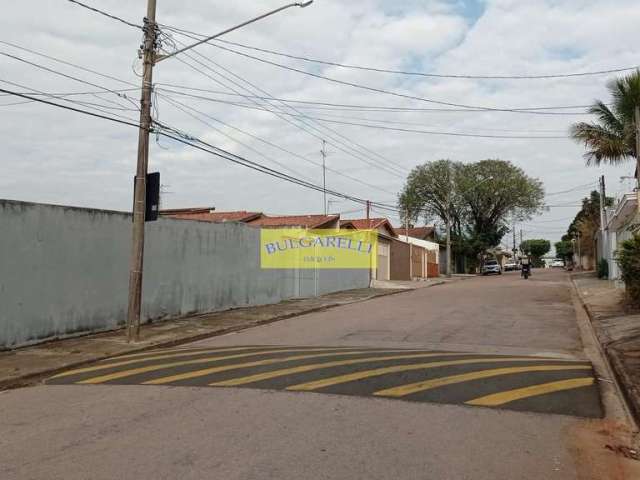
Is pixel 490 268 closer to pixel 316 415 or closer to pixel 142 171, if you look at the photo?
pixel 142 171

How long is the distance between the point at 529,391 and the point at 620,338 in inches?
226

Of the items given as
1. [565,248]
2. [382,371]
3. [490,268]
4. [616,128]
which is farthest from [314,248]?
[565,248]

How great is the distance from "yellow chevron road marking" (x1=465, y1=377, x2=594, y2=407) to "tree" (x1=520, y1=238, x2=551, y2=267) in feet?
398

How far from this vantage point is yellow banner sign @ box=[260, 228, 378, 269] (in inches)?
842

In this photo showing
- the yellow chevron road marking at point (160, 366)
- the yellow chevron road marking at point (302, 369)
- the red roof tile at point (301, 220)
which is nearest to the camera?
the yellow chevron road marking at point (302, 369)

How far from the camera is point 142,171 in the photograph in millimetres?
12195

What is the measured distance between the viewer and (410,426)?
5789 mm

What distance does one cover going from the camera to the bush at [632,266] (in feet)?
51.1

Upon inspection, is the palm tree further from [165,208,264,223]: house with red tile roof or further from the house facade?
[165,208,264,223]: house with red tile roof

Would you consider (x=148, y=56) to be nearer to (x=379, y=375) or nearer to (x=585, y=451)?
(x=379, y=375)

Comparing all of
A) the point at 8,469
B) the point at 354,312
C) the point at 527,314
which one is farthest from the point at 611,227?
the point at 8,469

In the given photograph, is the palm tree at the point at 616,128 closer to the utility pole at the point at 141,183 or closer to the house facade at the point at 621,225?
the house facade at the point at 621,225

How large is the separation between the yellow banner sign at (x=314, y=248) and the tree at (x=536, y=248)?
325ft

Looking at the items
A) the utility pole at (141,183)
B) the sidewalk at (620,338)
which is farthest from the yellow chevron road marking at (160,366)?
the sidewalk at (620,338)
